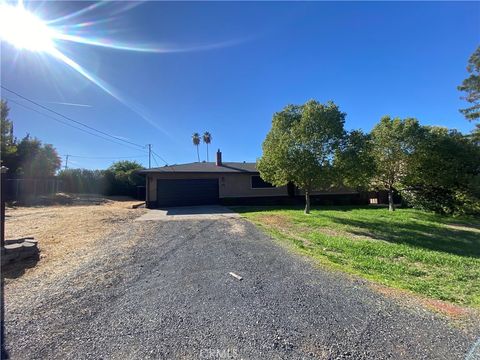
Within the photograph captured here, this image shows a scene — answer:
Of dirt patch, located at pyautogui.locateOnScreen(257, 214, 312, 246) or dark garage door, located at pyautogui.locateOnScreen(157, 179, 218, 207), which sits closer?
dirt patch, located at pyautogui.locateOnScreen(257, 214, 312, 246)

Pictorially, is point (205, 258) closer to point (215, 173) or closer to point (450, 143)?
point (215, 173)

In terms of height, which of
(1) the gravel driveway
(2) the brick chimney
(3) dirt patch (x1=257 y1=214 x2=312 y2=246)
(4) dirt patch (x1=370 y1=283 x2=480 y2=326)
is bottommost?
(4) dirt patch (x1=370 y1=283 x2=480 y2=326)

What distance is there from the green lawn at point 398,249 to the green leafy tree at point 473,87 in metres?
10.9

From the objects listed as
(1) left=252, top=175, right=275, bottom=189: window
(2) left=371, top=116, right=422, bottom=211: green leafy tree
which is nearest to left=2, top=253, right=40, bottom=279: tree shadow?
(2) left=371, top=116, right=422, bottom=211: green leafy tree

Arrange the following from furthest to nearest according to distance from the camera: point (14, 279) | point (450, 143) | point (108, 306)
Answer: point (450, 143) → point (14, 279) → point (108, 306)

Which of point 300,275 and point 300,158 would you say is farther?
point 300,158

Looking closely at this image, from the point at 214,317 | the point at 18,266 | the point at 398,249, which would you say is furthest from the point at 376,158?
the point at 18,266

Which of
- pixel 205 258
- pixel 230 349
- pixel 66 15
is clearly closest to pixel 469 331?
pixel 230 349

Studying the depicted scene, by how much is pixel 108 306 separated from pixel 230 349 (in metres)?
2.02

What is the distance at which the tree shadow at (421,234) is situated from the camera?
838cm

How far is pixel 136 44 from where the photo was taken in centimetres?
807

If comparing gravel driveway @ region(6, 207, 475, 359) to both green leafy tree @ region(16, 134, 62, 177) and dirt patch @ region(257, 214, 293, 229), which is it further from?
green leafy tree @ region(16, 134, 62, 177)

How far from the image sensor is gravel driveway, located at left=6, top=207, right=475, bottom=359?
2729mm

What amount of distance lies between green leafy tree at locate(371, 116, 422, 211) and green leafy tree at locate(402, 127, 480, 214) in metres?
0.42
